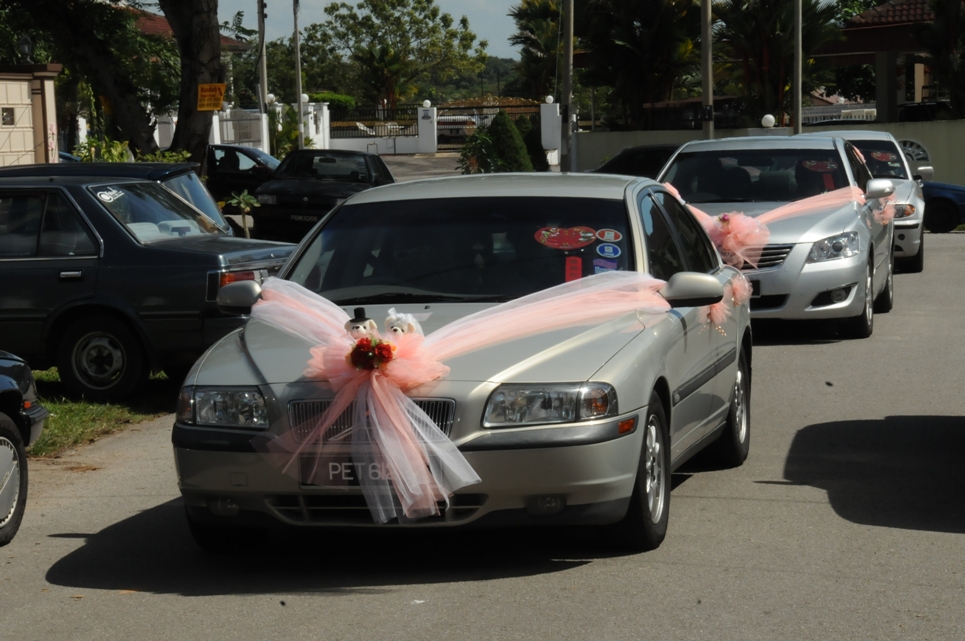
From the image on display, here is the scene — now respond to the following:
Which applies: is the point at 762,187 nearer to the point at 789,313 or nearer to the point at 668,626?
the point at 789,313

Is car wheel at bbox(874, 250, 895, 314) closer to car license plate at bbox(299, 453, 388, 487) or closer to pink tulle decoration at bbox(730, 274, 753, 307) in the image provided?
pink tulle decoration at bbox(730, 274, 753, 307)

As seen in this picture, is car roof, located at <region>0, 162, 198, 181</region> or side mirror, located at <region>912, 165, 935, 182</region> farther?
side mirror, located at <region>912, 165, 935, 182</region>

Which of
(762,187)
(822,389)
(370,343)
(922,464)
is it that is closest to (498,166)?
(762,187)

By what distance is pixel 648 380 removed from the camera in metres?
5.63

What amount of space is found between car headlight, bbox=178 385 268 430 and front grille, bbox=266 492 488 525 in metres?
0.31

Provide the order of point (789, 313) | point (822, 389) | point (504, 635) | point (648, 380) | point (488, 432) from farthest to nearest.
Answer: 1. point (789, 313)
2. point (822, 389)
3. point (648, 380)
4. point (488, 432)
5. point (504, 635)

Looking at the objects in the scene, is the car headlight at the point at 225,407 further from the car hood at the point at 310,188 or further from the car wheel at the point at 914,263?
the car hood at the point at 310,188

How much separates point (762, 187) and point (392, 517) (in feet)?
28.3

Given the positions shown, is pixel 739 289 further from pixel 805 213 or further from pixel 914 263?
pixel 914 263

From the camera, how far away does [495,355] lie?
5.40m

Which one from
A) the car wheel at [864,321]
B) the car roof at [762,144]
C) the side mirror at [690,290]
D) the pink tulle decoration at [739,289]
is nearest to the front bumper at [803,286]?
the car wheel at [864,321]

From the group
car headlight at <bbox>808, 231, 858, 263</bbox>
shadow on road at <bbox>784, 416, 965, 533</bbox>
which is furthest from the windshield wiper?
car headlight at <bbox>808, 231, 858, 263</bbox>

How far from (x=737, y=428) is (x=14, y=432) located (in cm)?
366

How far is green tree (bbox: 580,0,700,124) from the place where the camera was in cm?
4584
